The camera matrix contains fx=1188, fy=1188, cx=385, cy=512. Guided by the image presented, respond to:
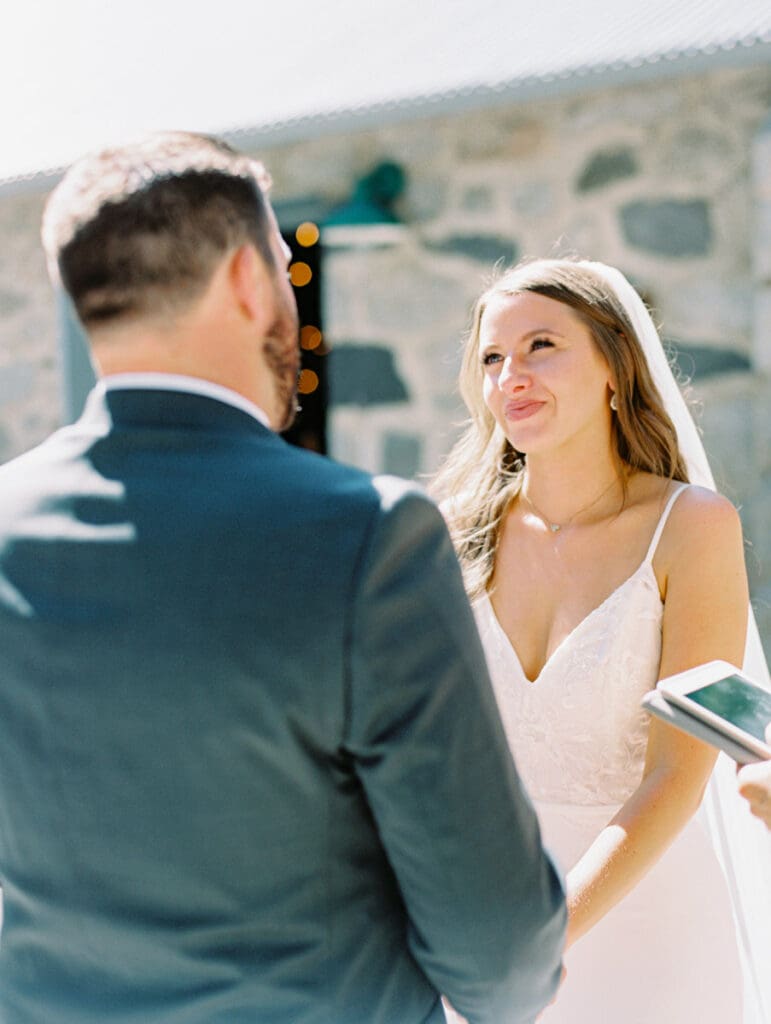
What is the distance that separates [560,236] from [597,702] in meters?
2.22

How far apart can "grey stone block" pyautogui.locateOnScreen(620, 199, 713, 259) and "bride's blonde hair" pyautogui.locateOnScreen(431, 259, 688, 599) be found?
8.18ft

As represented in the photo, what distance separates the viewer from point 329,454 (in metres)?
6.24

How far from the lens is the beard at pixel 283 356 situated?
1.26m

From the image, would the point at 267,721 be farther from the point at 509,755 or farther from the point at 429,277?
the point at 429,277

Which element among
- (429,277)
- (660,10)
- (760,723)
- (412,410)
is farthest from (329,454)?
(760,723)

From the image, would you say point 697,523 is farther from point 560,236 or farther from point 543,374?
point 560,236

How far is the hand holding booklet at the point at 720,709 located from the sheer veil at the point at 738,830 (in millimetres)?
727

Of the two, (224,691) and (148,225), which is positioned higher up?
(148,225)

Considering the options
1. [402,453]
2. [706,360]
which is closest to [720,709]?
[706,360]

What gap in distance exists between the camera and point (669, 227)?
4.87 m

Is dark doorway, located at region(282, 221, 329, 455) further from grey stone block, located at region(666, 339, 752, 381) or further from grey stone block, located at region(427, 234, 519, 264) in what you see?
grey stone block, located at region(666, 339, 752, 381)

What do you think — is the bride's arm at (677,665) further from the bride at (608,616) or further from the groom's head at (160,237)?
the groom's head at (160,237)

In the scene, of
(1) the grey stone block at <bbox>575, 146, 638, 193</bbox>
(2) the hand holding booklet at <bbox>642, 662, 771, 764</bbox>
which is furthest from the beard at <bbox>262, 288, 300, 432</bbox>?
(1) the grey stone block at <bbox>575, 146, 638, 193</bbox>

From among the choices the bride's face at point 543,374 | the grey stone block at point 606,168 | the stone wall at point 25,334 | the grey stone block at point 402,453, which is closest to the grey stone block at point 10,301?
the stone wall at point 25,334
